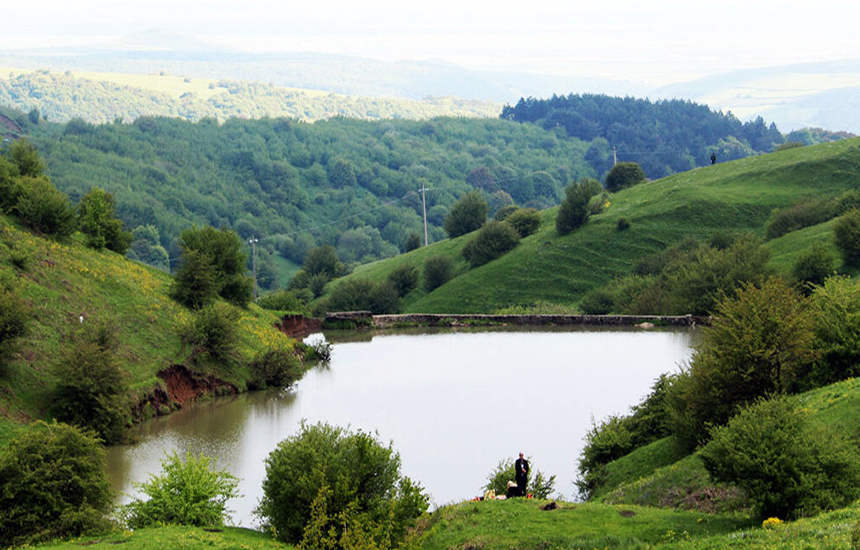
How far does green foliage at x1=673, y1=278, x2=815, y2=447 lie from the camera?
27.5m

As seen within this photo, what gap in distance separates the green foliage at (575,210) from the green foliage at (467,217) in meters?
23.9

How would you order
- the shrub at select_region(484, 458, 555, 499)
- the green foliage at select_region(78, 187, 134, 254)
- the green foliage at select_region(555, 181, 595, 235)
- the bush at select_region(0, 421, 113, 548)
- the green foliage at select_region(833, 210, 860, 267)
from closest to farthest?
1. the bush at select_region(0, 421, 113, 548)
2. the shrub at select_region(484, 458, 555, 499)
3. the green foliage at select_region(78, 187, 134, 254)
4. the green foliage at select_region(833, 210, 860, 267)
5. the green foliage at select_region(555, 181, 595, 235)

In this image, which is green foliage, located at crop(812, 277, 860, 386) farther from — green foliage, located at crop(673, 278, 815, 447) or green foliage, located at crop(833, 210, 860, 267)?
green foliage, located at crop(833, 210, 860, 267)

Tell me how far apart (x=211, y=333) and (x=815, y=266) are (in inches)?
1633

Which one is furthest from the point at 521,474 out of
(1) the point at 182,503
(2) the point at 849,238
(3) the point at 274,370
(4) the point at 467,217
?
(4) the point at 467,217

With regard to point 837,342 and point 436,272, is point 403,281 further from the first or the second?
point 837,342

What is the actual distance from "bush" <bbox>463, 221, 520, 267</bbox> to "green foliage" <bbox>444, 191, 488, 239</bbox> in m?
20.3

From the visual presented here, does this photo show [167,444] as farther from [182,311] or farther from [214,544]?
[214,544]

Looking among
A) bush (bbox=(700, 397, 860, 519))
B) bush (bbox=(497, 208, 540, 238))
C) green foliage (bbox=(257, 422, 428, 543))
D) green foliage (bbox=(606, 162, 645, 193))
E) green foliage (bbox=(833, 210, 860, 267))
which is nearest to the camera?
bush (bbox=(700, 397, 860, 519))

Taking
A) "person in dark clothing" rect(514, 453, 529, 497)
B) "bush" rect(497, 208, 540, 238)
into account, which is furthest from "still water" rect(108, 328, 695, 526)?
"bush" rect(497, 208, 540, 238)

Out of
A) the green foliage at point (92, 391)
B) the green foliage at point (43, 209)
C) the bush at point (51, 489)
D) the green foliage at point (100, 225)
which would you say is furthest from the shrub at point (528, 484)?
the green foliage at point (100, 225)

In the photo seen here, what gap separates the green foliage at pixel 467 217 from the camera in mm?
119188

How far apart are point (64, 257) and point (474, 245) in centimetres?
5678

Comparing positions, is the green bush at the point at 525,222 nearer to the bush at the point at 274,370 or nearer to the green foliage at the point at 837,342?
the bush at the point at 274,370
